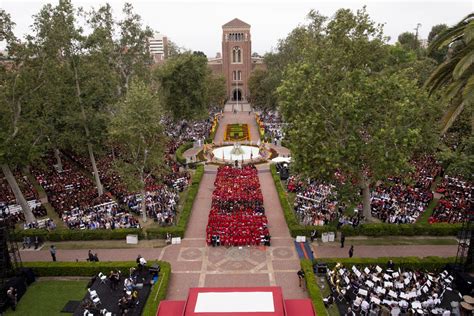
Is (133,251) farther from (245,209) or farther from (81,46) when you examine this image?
(81,46)

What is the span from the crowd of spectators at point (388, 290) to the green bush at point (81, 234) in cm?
1428

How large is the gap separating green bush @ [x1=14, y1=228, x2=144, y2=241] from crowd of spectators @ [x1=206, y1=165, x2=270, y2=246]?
5727 millimetres

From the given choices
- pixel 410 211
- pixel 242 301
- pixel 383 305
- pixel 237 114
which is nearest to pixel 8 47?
pixel 242 301

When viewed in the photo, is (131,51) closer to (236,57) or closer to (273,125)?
(273,125)

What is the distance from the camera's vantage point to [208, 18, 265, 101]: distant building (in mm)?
92125

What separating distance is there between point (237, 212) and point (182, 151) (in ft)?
76.4

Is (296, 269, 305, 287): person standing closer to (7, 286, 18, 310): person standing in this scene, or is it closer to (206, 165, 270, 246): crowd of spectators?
(206, 165, 270, 246): crowd of spectators

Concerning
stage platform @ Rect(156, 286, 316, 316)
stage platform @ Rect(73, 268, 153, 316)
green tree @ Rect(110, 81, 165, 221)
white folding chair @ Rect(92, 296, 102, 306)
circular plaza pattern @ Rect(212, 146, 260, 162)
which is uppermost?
green tree @ Rect(110, 81, 165, 221)

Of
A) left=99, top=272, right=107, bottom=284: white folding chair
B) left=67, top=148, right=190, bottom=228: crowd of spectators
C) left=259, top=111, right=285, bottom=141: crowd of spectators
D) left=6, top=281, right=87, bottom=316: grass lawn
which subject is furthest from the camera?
left=259, top=111, right=285, bottom=141: crowd of spectators

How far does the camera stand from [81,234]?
2644 cm

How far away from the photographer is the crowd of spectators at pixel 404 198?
2747cm

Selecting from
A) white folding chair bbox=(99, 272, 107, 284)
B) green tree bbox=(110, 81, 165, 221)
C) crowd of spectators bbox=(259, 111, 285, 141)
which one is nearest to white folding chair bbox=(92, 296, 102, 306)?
white folding chair bbox=(99, 272, 107, 284)

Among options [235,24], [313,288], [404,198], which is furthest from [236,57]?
[313,288]

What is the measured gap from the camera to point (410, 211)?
93.6 ft
